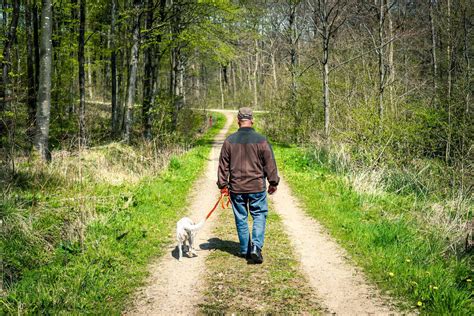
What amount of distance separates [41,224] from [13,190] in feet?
7.39

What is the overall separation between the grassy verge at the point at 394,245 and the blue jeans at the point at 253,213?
4.68 ft

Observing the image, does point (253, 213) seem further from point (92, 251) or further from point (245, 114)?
point (92, 251)

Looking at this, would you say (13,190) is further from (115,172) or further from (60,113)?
(60,113)

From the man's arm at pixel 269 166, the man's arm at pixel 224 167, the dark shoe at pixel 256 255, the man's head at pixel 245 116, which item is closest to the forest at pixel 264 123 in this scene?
the man's arm at pixel 224 167

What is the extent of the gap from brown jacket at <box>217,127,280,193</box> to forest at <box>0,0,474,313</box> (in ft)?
8.62

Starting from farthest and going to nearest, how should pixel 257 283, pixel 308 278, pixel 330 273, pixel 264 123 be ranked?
1. pixel 264 123
2. pixel 330 273
3. pixel 308 278
4. pixel 257 283

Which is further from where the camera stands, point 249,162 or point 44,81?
point 44,81

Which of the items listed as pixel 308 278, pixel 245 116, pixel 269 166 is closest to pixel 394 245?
pixel 308 278

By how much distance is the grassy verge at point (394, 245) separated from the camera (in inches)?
183

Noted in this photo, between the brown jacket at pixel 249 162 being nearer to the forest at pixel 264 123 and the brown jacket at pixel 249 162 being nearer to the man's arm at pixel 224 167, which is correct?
the man's arm at pixel 224 167

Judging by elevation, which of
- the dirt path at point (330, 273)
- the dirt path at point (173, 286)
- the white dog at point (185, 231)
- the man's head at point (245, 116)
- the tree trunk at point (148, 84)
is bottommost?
the dirt path at point (173, 286)

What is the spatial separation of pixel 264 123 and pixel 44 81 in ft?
51.3

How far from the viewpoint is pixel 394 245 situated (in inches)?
247

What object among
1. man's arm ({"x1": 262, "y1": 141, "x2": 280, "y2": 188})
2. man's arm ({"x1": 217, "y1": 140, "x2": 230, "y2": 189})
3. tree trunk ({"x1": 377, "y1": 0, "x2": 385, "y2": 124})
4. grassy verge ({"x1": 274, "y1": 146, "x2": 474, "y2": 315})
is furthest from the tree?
man's arm ({"x1": 217, "y1": 140, "x2": 230, "y2": 189})
